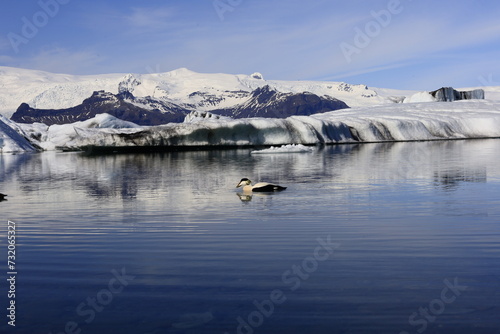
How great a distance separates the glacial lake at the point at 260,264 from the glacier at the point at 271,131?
41.2 m

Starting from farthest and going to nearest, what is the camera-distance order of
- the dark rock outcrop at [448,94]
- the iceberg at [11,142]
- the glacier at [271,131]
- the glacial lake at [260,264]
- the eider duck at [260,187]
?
1. the dark rock outcrop at [448,94]
2. the iceberg at [11,142]
3. the glacier at [271,131]
4. the eider duck at [260,187]
5. the glacial lake at [260,264]

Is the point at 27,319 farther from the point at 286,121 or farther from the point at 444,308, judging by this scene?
the point at 286,121

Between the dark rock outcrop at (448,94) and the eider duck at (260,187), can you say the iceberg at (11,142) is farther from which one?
the dark rock outcrop at (448,94)

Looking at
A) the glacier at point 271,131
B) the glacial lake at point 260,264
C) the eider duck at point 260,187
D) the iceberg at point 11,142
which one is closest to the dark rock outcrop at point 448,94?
the glacier at point 271,131

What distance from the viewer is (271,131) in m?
56.0

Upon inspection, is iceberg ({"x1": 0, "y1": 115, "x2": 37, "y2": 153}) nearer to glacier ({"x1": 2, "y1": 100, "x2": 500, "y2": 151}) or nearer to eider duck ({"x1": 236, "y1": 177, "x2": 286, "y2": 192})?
glacier ({"x1": 2, "y1": 100, "x2": 500, "y2": 151})

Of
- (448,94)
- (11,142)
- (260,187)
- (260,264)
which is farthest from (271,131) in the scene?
(260,264)

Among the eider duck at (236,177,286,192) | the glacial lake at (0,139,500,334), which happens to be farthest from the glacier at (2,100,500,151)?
the glacial lake at (0,139,500,334)

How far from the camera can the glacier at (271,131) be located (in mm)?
54719

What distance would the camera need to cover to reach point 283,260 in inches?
276

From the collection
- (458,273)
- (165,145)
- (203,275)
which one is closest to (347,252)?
(458,273)

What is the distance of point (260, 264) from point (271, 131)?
49.4 m

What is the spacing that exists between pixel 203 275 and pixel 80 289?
1286 millimetres

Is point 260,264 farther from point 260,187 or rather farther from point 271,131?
point 271,131
